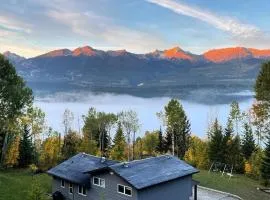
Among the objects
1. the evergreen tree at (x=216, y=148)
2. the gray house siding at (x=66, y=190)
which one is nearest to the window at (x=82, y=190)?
the gray house siding at (x=66, y=190)

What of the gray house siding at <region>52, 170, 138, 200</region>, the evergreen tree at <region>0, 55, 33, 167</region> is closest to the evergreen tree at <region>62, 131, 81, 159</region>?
the evergreen tree at <region>0, 55, 33, 167</region>

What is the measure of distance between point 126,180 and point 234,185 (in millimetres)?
22775

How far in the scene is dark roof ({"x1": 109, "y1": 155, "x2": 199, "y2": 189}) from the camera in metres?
33.6

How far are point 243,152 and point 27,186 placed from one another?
43541 millimetres

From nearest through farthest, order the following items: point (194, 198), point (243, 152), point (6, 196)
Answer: point (6, 196) < point (194, 198) < point (243, 152)

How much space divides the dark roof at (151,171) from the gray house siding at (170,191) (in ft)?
2.26

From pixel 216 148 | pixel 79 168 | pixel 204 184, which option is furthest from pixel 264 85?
pixel 79 168

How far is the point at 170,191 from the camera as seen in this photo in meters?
36.3

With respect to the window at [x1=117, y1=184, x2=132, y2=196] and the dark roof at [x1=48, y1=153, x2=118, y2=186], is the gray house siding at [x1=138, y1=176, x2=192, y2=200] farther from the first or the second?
the dark roof at [x1=48, y1=153, x2=118, y2=186]

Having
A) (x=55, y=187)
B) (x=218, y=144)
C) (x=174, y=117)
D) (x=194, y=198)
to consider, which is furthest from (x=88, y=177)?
(x=174, y=117)

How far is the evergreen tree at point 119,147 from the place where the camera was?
76.4 meters

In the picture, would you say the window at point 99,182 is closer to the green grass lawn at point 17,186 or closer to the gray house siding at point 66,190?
the gray house siding at point 66,190

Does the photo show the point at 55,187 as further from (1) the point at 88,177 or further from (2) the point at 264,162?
(2) the point at 264,162

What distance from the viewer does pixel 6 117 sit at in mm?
47219
